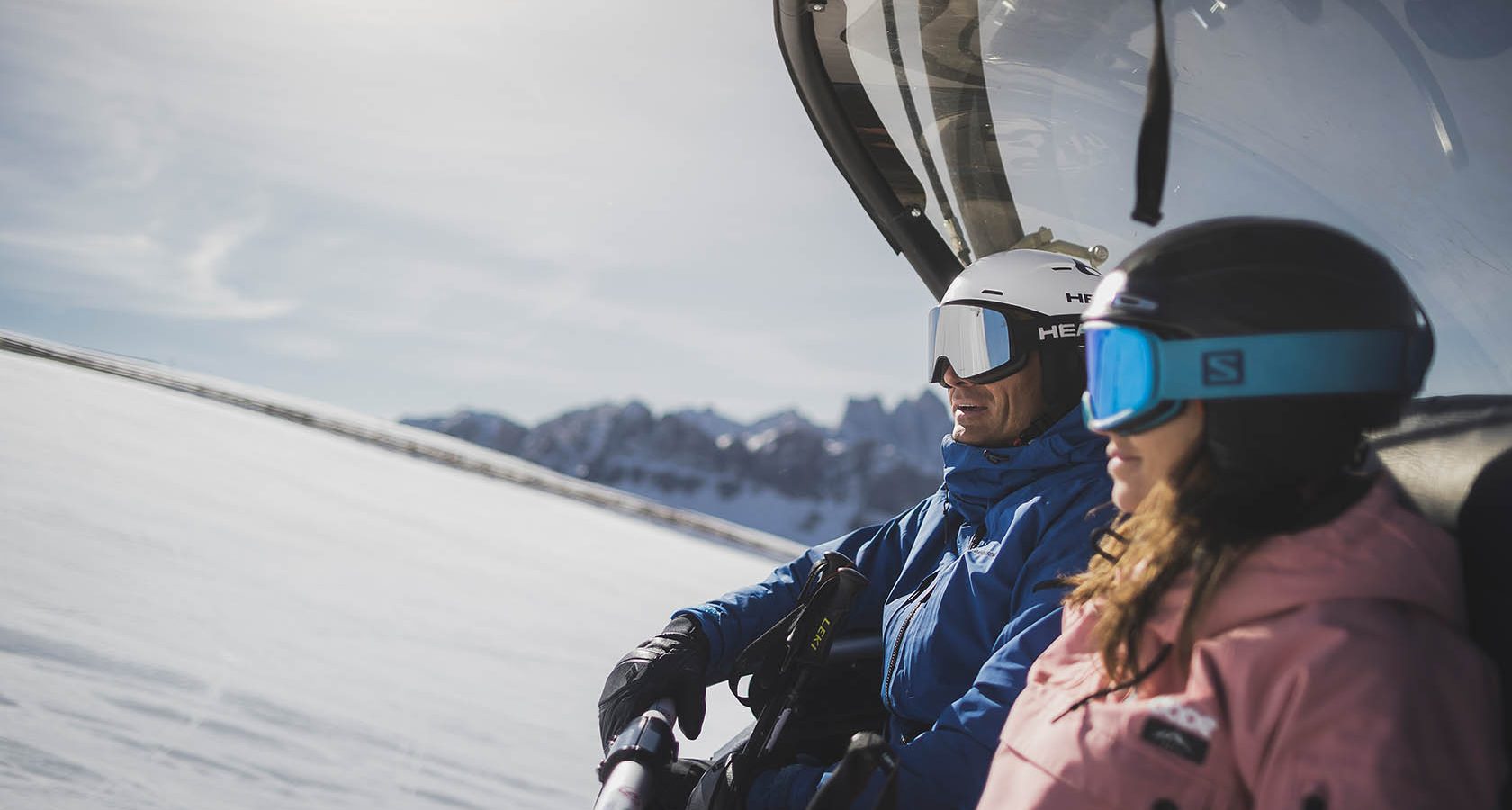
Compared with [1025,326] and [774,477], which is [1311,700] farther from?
[774,477]

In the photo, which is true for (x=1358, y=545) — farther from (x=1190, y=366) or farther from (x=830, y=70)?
(x=830, y=70)

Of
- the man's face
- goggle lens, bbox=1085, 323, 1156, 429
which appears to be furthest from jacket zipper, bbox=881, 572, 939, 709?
goggle lens, bbox=1085, 323, 1156, 429

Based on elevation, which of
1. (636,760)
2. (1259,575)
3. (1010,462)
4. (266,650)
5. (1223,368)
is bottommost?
(266,650)

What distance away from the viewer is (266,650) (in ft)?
Answer: 14.0

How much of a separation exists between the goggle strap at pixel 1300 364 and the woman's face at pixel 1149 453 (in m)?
0.04

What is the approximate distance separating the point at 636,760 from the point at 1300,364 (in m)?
1.49

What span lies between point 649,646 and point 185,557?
15.9ft

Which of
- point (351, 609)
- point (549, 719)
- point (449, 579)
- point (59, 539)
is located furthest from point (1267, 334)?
point (449, 579)

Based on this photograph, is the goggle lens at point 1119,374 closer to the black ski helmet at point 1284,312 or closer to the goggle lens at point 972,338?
the black ski helmet at point 1284,312

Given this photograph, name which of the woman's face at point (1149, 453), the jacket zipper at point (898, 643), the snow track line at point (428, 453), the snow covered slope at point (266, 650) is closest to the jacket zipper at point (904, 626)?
the jacket zipper at point (898, 643)

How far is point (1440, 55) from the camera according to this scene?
1252mm

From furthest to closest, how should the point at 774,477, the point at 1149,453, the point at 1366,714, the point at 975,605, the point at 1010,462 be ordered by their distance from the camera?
the point at 774,477 → the point at 1010,462 → the point at 975,605 → the point at 1149,453 → the point at 1366,714

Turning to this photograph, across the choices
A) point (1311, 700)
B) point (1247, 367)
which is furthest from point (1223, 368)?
point (1311, 700)

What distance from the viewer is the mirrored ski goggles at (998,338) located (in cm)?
216
